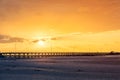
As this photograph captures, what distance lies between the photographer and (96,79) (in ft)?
105

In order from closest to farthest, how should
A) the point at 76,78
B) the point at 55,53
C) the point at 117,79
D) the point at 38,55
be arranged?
the point at 117,79 < the point at 76,78 < the point at 38,55 < the point at 55,53

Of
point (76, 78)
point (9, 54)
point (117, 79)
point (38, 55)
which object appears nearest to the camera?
point (117, 79)

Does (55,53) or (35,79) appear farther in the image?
(55,53)

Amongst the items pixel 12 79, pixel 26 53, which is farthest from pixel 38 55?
pixel 12 79

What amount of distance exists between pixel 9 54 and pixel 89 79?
121 m

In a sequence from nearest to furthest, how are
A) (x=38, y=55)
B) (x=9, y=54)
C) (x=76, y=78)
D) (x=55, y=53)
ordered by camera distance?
(x=76, y=78)
(x=9, y=54)
(x=38, y=55)
(x=55, y=53)

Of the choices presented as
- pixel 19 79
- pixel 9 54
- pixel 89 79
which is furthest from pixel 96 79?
pixel 9 54

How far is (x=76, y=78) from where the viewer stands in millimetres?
33500

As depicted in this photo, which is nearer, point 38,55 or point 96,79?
point 96,79

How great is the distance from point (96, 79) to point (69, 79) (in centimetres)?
271

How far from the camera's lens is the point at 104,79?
31.7 metres

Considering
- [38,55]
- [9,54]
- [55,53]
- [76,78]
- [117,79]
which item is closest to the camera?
[117,79]

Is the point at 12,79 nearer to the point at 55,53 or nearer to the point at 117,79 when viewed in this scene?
the point at 117,79

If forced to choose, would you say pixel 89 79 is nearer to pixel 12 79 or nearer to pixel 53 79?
pixel 53 79
